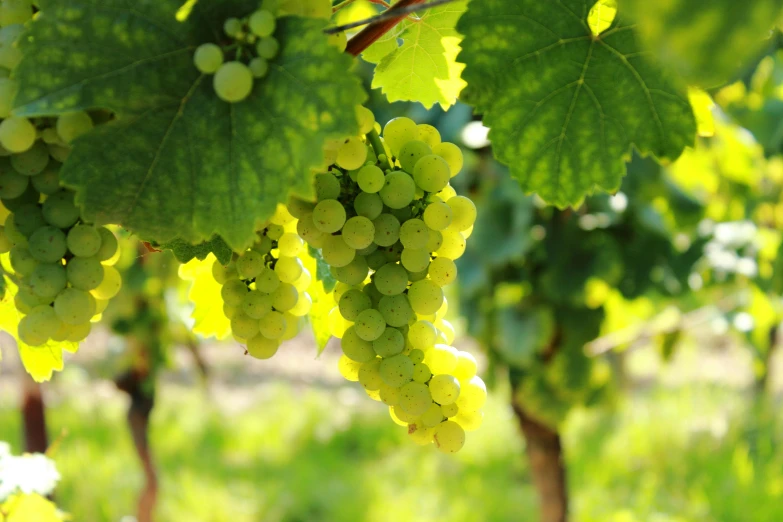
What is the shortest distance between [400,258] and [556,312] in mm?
2006

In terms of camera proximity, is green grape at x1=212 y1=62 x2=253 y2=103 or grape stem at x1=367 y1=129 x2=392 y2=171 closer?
green grape at x1=212 y1=62 x2=253 y2=103

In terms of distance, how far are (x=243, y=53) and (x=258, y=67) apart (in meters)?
0.02

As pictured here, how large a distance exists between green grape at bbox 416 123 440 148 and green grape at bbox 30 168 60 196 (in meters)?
0.24

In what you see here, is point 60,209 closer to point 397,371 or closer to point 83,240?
point 83,240

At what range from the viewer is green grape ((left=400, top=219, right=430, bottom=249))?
0.51 meters

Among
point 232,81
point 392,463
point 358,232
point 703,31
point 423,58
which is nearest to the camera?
point 703,31

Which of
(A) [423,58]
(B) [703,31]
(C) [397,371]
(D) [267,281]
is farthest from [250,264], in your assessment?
(B) [703,31]

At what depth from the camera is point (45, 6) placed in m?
0.40

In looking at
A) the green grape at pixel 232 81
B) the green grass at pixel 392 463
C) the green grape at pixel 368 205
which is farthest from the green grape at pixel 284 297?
the green grass at pixel 392 463

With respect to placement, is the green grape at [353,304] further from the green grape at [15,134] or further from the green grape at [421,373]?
Result: the green grape at [15,134]

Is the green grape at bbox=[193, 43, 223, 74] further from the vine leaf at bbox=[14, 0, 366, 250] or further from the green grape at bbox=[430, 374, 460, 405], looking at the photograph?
the green grape at bbox=[430, 374, 460, 405]

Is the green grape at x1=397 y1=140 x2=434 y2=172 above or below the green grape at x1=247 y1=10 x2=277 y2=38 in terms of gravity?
below

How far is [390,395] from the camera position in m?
0.53

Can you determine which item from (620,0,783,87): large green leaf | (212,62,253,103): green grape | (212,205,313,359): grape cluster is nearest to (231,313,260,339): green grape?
(212,205,313,359): grape cluster
